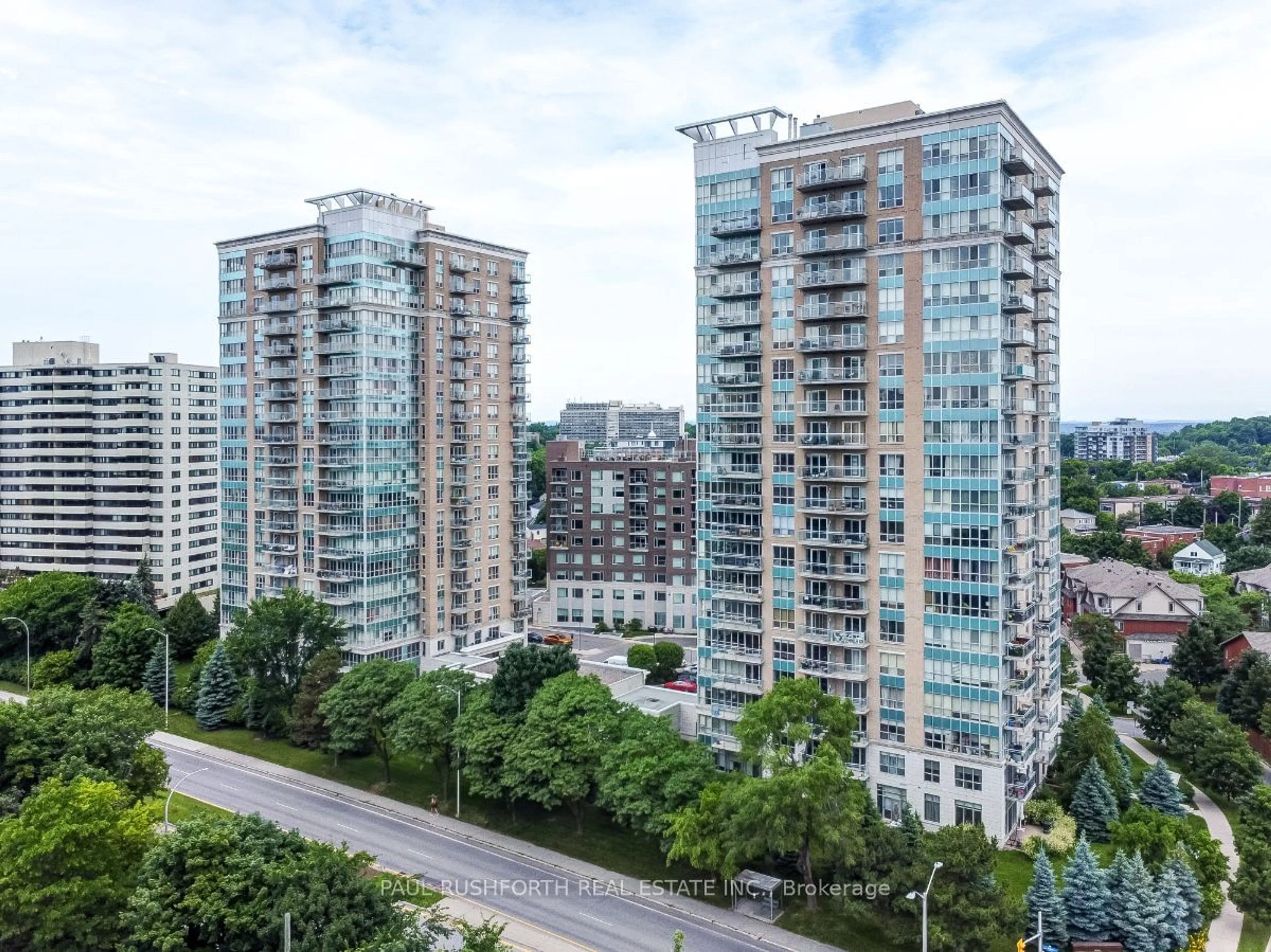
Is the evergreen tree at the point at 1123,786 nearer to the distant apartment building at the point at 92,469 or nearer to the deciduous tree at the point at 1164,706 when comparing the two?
the deciduous tree at the point at 1164,706

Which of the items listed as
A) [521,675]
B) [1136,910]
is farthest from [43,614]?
[1136,910]

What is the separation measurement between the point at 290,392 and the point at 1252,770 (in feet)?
267

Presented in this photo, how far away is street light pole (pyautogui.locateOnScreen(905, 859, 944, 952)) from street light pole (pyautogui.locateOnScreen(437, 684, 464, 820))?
29.2 m

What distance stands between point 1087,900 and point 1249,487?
184m

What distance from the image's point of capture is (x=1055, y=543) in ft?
218

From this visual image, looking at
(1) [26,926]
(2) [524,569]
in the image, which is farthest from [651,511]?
(1) [26,926]

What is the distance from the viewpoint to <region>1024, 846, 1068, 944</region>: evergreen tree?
4359cm

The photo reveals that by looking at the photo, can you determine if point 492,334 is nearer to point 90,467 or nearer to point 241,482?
point 241,482

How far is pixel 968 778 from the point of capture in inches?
2162

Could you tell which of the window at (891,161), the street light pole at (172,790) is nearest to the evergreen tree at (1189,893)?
the window at (891,161)

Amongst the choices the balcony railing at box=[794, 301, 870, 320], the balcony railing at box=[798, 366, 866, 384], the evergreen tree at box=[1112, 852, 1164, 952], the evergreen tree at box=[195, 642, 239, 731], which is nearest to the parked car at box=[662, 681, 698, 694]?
the balcony railing at box=[798, 366, 866, 384]

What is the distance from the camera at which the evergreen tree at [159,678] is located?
7931 cm

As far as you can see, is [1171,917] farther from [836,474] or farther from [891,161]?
[891,161]

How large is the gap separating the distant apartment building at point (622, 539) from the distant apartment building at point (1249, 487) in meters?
136
